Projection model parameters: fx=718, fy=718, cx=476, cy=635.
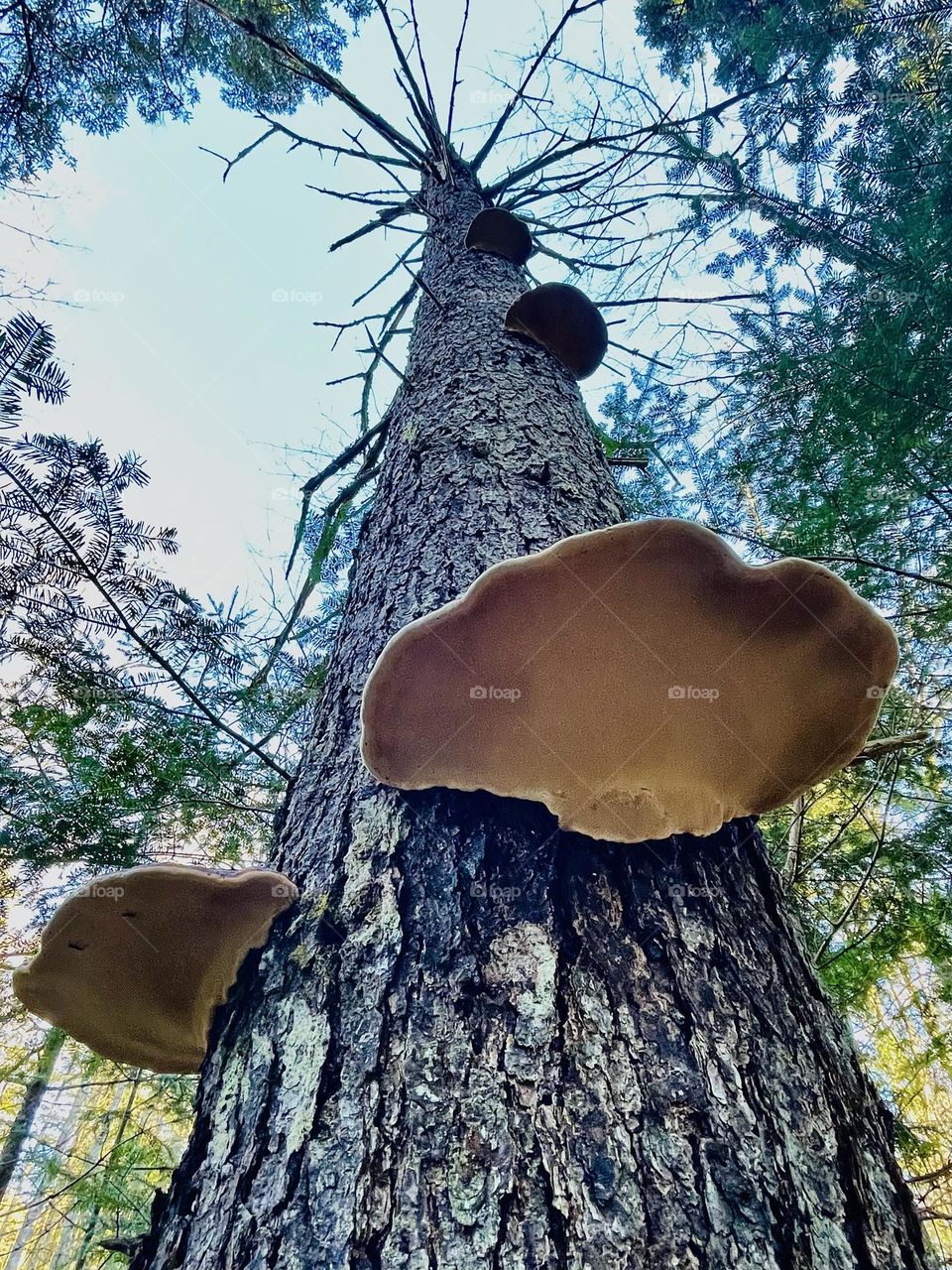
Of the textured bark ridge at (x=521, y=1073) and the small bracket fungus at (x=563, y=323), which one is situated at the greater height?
the small bracket fungus at (x=563, y=323)

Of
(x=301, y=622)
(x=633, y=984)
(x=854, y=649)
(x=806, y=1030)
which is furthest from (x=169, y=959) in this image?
(x=301, y=622)

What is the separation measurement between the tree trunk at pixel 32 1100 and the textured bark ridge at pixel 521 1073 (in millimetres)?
3131

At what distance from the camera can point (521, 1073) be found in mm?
1021

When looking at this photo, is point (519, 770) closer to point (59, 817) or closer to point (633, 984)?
point (633, 984)

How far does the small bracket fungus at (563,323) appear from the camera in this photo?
2.88m

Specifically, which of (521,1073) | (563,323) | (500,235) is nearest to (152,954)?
(521,1073)

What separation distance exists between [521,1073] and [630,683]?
25.9 inches

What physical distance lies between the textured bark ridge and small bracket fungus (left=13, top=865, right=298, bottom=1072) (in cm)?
9

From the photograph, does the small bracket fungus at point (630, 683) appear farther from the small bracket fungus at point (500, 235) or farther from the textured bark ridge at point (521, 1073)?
the small bracket fungus at point (500, 235)

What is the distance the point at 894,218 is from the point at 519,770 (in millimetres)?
3236

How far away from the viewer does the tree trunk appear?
4.00m

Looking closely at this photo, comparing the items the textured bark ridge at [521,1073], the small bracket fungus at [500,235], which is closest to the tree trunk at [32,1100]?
the textured bark ridge at [521,1073]

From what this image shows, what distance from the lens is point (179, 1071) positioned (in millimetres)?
1691

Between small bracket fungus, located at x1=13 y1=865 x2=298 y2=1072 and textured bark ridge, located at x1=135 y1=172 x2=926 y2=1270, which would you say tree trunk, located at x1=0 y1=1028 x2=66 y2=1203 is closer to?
small bracket fungus, located at x1=13 y1=865 x2=298 y2=1072
